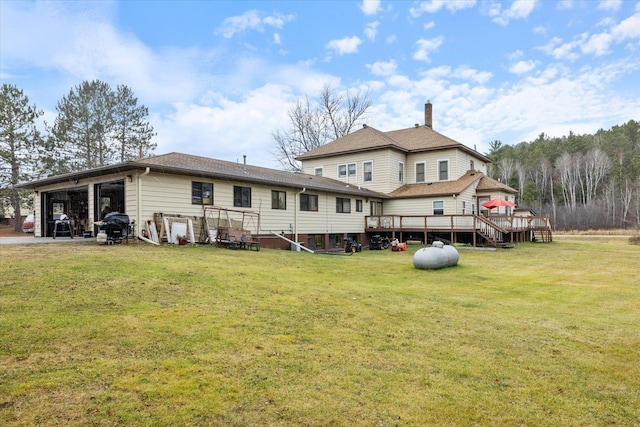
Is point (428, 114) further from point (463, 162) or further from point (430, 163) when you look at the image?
point (463, 162)

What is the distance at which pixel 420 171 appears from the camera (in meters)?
26.1

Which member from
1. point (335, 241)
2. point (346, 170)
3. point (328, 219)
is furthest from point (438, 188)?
point (328, 219)

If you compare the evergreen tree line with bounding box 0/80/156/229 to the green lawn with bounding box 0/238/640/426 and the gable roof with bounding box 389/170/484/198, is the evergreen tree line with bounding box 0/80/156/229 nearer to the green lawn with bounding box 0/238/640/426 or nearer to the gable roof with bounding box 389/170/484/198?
the gable roof with bounding box 389/170/484/198

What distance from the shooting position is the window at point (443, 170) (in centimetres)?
2497

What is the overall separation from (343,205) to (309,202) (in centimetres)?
282

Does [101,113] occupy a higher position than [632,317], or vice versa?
[101,113]

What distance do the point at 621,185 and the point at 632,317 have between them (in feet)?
189

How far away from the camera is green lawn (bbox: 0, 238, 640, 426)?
3.03m

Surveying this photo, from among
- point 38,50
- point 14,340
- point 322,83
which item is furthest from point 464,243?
point 322,83

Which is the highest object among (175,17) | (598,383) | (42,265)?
(175,17)

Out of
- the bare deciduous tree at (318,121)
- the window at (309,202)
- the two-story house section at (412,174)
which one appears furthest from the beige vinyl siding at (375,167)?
the bare deciduous tree at (318,121)

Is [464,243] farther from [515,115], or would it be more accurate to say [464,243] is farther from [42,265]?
[42,265]

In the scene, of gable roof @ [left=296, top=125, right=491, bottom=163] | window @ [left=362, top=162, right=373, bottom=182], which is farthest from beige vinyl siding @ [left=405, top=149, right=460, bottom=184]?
window @ [left=362, top=162, right=373, bottom=182]

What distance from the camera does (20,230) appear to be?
97.2 ft
